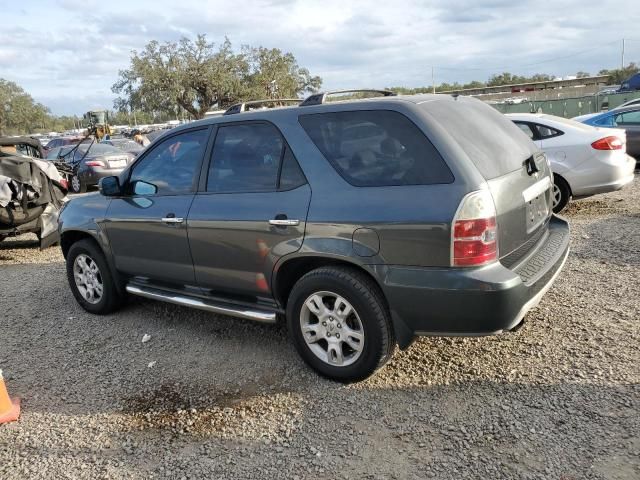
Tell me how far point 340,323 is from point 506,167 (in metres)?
1.42

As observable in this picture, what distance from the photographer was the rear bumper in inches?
119

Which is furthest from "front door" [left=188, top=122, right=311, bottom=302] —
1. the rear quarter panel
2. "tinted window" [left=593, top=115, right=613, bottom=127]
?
"tinted window" [left=593, top=115, right=613, bottom=127]

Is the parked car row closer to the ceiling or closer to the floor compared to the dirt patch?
closer to the ceiling

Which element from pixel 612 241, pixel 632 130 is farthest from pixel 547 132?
pixel 632 130

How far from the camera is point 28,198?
7.82 metres

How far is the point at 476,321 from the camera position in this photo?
3.08 metres

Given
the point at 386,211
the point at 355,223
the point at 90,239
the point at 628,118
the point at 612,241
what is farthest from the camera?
the point at 628,118

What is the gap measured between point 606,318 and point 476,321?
5.90 feet

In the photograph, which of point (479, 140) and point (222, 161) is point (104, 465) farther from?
point (479, 140)

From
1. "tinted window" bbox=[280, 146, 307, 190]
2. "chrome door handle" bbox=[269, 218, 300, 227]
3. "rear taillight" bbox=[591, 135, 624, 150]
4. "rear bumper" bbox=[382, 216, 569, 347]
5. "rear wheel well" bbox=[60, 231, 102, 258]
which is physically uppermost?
"tinted window" bbox=[280, 146, 307, 190]

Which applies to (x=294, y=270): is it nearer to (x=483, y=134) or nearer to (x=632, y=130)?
(x=483, y=134)

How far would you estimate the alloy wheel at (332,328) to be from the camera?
3.48 metres

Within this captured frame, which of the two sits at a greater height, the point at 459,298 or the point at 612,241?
the point at 459,298

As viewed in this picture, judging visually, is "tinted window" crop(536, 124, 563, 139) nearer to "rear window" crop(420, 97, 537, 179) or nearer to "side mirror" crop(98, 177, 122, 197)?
"rear window" crop(420, 97, 537, 179)
